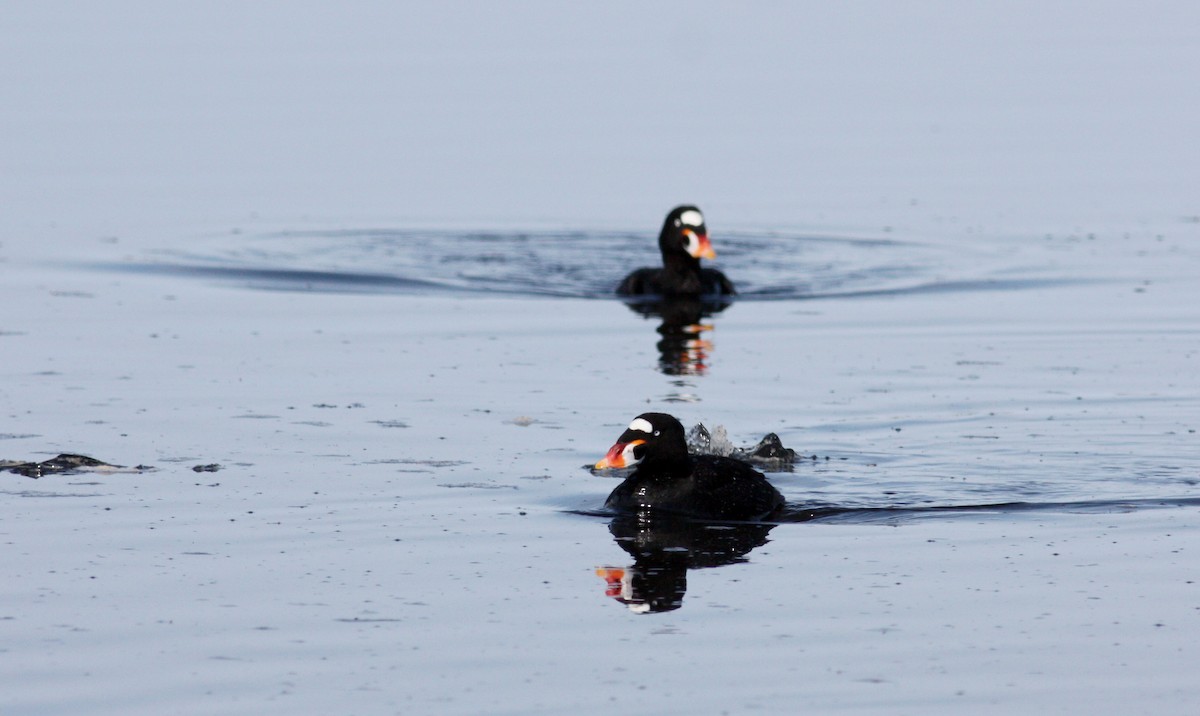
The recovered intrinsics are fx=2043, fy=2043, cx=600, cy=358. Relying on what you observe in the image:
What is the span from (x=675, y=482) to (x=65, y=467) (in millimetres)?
3947

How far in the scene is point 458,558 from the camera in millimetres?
11047

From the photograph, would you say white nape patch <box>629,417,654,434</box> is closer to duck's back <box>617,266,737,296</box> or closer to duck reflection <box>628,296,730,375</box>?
duck reflection <box>628,296,730,375</box>

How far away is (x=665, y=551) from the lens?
11.4 metres

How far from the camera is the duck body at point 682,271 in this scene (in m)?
23.1

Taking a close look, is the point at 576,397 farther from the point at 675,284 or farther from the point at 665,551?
the point at 675,284

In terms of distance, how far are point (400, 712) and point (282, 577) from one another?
2382mm

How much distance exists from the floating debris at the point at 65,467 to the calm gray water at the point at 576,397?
0.27m

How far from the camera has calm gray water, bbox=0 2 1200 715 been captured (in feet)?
30.3

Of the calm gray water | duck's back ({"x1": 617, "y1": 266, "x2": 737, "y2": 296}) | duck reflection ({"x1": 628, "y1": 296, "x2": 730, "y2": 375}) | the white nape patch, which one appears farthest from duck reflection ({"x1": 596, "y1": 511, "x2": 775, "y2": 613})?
duck's back ({"x1": 617, "y1": 266, "x2": 737, "y2": 296})

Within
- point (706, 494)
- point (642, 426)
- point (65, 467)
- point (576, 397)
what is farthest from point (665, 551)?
point (576, 397)

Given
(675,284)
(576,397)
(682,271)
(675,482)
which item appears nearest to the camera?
(675,482)

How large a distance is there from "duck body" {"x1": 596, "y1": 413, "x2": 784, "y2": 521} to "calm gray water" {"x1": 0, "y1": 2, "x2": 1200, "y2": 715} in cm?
26

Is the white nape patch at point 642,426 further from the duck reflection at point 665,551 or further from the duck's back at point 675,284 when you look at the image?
the duck's back at point 675,284

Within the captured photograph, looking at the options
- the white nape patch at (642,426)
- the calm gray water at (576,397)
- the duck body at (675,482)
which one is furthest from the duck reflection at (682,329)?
the white nape patch at (642,426)
